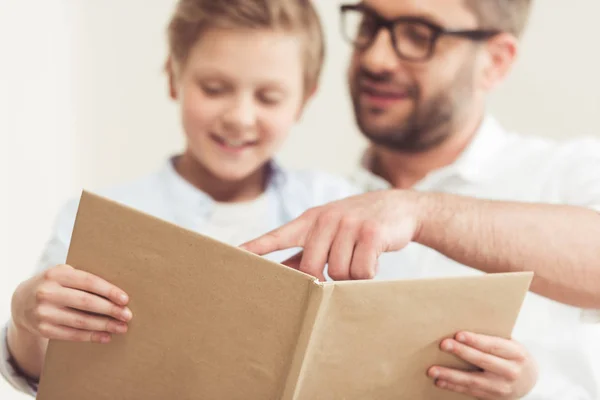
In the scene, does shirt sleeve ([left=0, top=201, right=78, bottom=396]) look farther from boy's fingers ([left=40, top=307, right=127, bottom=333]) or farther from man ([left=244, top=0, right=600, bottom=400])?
man ([left=244, top=0, right=600, bottom=400])

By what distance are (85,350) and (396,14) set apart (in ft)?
3.52

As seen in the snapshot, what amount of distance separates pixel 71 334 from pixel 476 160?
3.58 ft

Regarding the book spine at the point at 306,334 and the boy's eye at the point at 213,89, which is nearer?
the book spine at the point at 306,334

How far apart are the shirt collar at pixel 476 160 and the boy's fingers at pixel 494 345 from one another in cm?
69

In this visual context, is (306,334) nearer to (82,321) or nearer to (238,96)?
(82,321)

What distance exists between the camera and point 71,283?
949 millimetres

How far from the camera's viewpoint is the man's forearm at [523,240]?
3.97 feet

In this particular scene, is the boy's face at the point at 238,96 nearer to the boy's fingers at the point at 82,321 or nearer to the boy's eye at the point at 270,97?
the boy's eye at the point at 270,97

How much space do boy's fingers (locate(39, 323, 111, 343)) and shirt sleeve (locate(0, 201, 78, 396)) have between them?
14.6 inches

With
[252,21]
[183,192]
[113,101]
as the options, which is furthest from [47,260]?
[252,21]

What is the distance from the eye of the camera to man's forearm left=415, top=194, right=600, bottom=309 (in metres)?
1.21

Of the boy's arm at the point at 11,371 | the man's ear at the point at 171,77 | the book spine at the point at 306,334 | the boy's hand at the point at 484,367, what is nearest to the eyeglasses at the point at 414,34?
the man's ear at the point at 171,77

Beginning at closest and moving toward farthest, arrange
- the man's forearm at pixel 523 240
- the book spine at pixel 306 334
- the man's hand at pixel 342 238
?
the book spine at pixel 306 334 → the man's hand at pixel 342 238 → the man's forearm at pixel 523 240

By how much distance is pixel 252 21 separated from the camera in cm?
148
